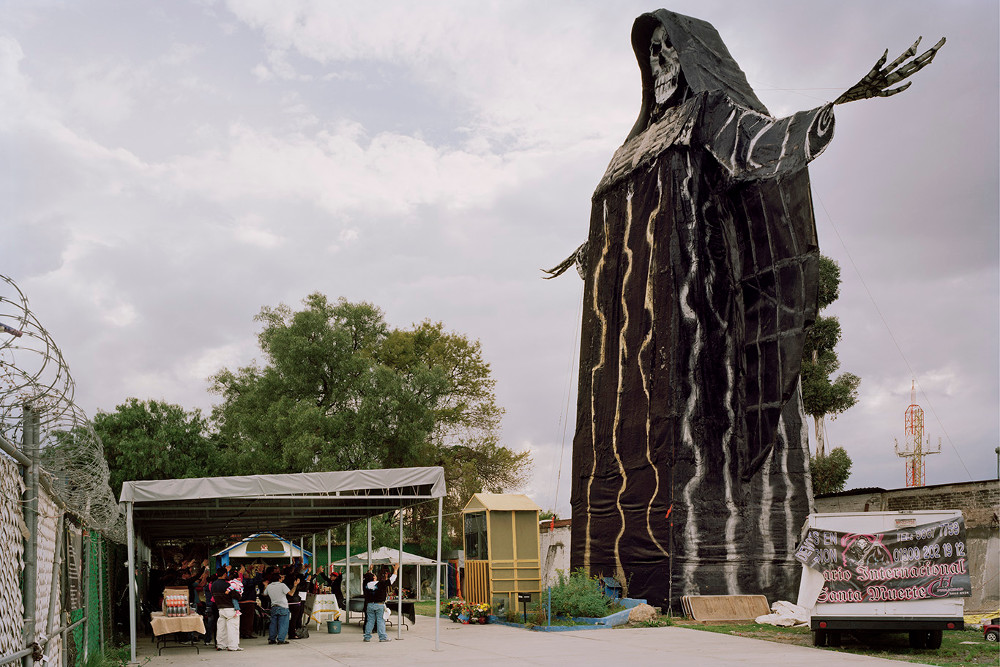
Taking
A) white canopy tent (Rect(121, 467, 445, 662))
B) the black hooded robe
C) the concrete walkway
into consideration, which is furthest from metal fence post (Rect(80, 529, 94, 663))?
the black hooded robe

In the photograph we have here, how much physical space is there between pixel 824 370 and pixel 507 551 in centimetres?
2177

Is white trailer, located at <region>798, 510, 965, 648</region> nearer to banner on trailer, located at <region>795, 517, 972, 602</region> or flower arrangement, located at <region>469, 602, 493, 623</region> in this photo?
banner on trailer, located at <region>795, 517, 972, 602</region>

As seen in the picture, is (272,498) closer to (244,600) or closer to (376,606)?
(244,600)

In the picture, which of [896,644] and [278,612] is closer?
[896,644]

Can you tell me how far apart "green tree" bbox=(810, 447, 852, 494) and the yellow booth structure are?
20836 millimetres

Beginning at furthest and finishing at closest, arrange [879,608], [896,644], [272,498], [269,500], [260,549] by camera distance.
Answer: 1. [260,549]
2. [269,500]
3. [272,498]
4. [896,644]
5. [879,608]

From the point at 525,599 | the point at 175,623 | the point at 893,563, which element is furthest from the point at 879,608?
the point at 175,623

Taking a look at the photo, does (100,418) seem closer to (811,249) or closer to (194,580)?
(194,580)

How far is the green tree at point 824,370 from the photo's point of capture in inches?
1508

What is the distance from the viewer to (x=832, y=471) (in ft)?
129

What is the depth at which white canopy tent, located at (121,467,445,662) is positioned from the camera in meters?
14.9

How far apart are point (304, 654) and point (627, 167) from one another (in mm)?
16657

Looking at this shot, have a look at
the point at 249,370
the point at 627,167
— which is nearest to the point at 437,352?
the point at 249,370

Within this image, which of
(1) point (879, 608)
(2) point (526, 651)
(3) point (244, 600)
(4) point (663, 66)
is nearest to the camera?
(1) point (879, 608)
